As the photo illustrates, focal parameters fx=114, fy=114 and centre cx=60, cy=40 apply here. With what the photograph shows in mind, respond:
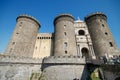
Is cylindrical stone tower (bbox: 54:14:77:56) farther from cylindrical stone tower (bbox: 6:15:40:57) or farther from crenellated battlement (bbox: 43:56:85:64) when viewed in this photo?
cylindrical stone tower (bbox: 6:15:40:57)

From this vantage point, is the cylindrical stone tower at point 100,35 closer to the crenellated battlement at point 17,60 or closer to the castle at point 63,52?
the castle at point 63,52

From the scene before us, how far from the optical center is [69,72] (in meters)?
17.3

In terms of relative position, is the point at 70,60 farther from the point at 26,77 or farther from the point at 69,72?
the point at 26,77

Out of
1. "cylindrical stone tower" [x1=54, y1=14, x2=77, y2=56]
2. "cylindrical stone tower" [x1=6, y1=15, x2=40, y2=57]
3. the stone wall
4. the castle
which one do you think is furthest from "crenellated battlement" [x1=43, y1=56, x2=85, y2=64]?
"cylindrical stone tower" [x1=6, y1=15, x2=40, y2=57]

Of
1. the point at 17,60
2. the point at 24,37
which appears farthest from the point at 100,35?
the point at 17,60

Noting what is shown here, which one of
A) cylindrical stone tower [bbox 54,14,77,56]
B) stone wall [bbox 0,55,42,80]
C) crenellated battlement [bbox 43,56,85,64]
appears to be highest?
cylindrical stone tower [bbox 54,14,77,56]

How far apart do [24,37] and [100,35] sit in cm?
1679

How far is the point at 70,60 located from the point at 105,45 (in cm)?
936

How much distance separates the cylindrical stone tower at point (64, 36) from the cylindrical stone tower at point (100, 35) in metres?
4.48

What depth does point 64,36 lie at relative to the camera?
82.4 ft

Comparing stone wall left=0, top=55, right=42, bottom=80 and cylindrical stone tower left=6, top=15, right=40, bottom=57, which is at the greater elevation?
cylindrical stone tower left=6, top=15, right=40, bottom=57

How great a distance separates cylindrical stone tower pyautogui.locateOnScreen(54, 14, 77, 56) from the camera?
2327cm

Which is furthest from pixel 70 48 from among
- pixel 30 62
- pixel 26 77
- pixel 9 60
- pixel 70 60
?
pixel 9 60

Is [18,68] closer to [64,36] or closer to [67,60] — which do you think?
[67,60]
